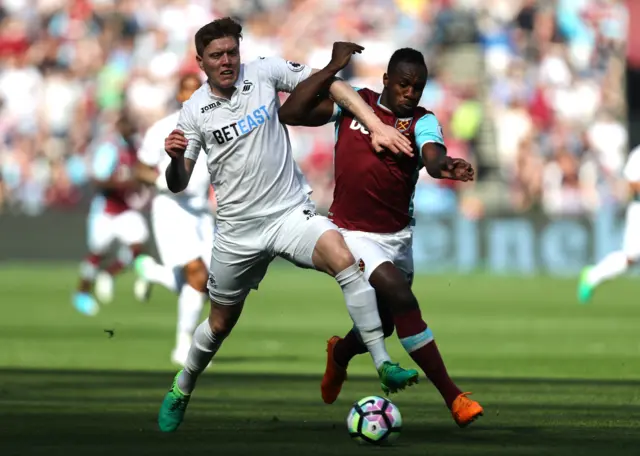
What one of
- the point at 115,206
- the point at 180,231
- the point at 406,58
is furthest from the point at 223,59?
the point at 115,206

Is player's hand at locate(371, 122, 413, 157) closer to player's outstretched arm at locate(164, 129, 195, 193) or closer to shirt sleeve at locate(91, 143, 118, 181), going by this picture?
player's outstretched arm at locate(164, 129, 195, 193)

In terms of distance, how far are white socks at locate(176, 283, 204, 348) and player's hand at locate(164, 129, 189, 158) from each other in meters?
4.76

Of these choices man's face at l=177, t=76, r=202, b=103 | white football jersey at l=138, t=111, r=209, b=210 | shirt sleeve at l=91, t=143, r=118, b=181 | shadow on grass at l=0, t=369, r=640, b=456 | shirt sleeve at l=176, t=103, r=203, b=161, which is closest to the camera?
shadow on grass at l=0, t=369, r=640, b=456

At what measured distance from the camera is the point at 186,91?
12.7 meters

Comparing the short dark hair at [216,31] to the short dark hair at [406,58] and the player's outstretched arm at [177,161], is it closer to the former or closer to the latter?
the player's outstretched arm at [177,161]

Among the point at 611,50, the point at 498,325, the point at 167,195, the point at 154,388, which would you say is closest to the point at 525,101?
the point at 611,50

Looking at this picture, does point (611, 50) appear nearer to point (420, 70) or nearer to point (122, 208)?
point (122, 208)

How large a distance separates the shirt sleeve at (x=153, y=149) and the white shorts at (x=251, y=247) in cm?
491

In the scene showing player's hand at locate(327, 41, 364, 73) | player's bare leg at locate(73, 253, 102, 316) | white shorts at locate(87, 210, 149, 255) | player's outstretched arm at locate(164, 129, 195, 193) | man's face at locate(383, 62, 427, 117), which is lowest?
player's bare leg at locate(73, 253, 102, 316)

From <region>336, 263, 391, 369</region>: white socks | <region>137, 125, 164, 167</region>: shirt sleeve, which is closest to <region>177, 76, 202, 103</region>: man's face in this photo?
<region>137, 125, 164, 167</region>: shirt sleeve

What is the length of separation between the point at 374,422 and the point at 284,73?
229 centimetres

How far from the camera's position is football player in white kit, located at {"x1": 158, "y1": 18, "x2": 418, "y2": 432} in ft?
28.3

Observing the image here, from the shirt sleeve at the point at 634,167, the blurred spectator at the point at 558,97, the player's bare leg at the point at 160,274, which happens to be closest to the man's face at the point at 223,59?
the player's bare leg at the point at 160,274

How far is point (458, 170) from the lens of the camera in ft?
26.4
